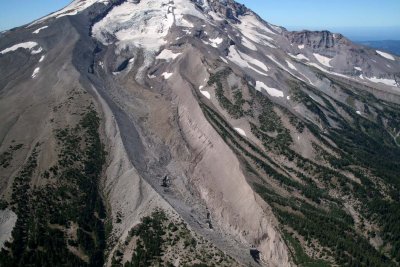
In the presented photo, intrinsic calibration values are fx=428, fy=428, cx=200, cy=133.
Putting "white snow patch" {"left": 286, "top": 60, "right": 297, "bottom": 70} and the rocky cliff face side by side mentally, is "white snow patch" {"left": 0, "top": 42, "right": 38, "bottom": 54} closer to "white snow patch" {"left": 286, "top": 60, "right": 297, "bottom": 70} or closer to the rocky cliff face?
the rocky cliff face

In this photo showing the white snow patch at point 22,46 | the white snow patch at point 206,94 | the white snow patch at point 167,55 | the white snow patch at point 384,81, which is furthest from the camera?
the white snow patch at point 384,81

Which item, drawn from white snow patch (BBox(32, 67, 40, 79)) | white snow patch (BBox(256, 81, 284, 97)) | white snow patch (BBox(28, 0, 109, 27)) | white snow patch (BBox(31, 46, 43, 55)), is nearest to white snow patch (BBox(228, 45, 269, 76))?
white snow patch (BBox(256, 81, 284, 97))

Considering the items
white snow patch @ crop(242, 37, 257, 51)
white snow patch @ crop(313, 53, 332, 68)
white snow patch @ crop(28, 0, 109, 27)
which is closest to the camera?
white snow patch @ crop(28, 0, 109, 27)

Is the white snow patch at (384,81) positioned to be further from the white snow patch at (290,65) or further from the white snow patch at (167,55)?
the white snow patch at (167,55)

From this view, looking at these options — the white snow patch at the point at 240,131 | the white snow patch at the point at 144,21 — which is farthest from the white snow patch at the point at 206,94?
the white snow patch at the point at 144,21

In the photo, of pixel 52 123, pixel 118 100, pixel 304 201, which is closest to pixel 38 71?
pixel 118 100

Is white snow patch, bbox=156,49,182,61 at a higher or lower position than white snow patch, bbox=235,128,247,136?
higher
